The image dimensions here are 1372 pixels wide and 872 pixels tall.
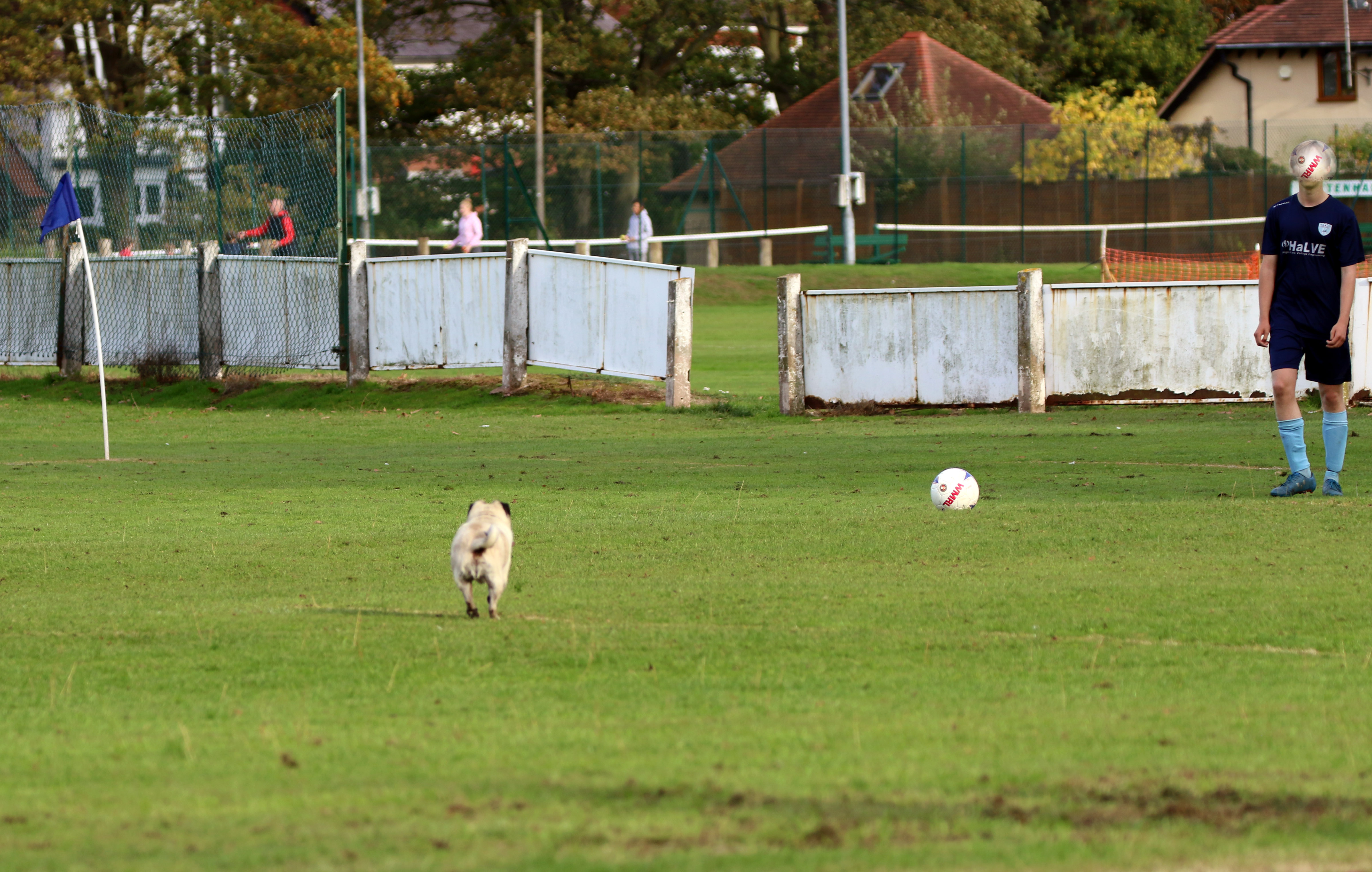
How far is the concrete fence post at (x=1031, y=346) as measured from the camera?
17297mm

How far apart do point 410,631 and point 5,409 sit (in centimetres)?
1686

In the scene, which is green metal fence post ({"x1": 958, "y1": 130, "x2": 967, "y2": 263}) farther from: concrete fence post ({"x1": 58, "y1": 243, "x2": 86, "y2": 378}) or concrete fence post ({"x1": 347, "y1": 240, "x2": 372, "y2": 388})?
concrete fence post ({"x1": 58, "y1": 243, "x2": 86, "y2": 378})

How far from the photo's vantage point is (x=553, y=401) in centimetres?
2017

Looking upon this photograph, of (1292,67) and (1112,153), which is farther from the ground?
(1292,67)

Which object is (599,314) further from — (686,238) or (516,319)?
(686,238)

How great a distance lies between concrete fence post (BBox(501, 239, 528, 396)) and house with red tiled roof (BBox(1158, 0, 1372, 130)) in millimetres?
44684

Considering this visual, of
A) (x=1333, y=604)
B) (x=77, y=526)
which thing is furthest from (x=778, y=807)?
(x=77, y=526)

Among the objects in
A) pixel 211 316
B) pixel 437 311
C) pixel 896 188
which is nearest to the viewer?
pixel 437 311

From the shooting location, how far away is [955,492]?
34.6ft

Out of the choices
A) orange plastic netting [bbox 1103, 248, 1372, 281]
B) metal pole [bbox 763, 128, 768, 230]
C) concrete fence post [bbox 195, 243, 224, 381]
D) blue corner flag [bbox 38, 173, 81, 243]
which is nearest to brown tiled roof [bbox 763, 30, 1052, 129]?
metal pole [bbox 763, 128, 768, 230]

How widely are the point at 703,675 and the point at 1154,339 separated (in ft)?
40.5

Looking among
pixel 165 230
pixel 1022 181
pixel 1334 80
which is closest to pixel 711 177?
pixel 1022 181

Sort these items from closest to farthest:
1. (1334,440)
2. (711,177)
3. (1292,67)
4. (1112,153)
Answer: (1334,440)
(711,177)
(1112,153)
(1292,67)

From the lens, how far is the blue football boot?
10445mm
